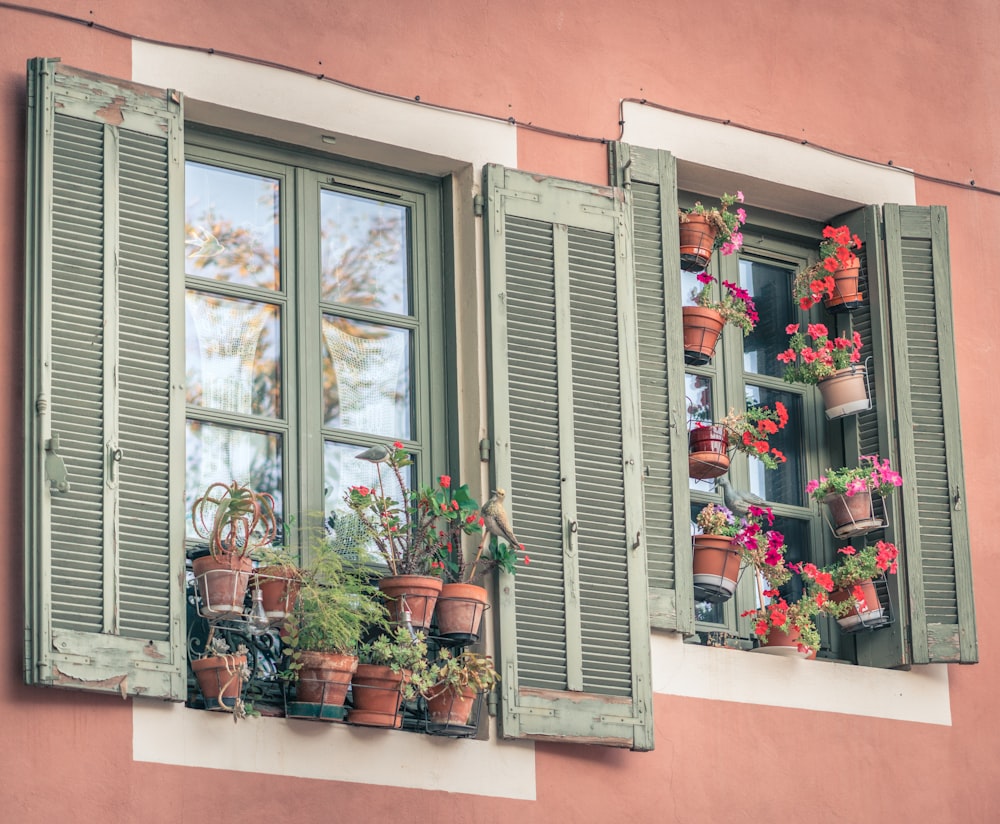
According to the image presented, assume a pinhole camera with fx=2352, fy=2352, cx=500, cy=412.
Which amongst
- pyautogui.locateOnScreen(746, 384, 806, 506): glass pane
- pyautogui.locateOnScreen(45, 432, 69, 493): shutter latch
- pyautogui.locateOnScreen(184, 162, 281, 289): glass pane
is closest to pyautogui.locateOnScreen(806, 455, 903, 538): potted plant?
pyautogui.locateOnScreen(746, 384, 806, 506): glass pane

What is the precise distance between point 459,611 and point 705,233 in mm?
1854

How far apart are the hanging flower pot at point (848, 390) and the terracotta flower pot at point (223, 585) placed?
2.58 meters


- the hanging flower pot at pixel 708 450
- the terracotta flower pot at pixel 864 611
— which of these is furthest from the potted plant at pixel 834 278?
the terracotta flower pot at pixel 864 611

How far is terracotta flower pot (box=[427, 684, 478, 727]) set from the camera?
23.0 ft

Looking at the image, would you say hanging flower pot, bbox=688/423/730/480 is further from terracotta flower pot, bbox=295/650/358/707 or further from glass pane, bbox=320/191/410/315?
terracotta flower pot, bbox=295/650/358/707

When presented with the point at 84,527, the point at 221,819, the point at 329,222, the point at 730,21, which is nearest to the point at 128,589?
the point at 84,527

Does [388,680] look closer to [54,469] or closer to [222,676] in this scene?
[222,676]

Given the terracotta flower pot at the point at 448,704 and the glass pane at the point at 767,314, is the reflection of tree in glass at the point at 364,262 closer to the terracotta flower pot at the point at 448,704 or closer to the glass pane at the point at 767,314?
the terracotta flower pot at the point at 448,704

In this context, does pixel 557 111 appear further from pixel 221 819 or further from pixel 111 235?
pixel 221 819

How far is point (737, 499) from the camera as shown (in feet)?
26.8

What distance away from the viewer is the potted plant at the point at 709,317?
26.6ft

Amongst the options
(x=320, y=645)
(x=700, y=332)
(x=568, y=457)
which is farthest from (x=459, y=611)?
(x=700, y=332)

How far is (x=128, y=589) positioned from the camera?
6.56m

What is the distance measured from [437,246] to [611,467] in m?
0.94
